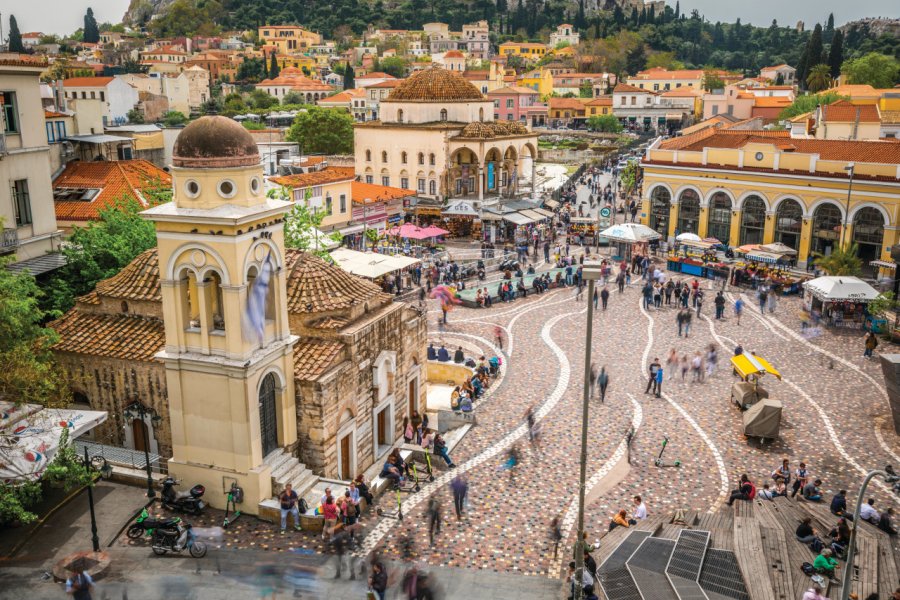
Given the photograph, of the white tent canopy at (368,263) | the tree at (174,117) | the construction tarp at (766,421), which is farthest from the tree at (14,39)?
the construction tarp at (766,421)

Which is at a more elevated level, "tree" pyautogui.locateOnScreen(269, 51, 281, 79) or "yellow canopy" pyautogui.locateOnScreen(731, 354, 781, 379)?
"tree" pyautogui.locateOnScreen(269, 51, 281, 79)

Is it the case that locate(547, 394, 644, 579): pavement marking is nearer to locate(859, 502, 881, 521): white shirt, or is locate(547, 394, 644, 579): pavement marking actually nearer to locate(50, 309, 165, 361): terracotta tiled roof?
locate(859, 502, 881, 521): white shirt

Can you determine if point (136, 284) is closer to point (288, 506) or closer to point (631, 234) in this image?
point (288, 506)

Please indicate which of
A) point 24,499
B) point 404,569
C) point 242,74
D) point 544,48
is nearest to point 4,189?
point 24,499

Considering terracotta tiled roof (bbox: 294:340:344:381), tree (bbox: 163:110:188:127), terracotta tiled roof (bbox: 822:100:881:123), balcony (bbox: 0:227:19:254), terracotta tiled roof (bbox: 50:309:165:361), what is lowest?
terracotta tiled roof (bbox: 294:340:344:381)

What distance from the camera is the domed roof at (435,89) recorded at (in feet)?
179

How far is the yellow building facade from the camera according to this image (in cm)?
3812

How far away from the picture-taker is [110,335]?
59.8 ft

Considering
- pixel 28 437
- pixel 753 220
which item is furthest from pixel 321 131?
pixel 28 437

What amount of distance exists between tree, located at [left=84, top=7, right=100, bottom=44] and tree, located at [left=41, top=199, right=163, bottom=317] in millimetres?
173587

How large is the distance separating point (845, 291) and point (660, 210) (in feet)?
62.1

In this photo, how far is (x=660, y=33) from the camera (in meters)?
156

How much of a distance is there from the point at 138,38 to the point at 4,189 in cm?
16143

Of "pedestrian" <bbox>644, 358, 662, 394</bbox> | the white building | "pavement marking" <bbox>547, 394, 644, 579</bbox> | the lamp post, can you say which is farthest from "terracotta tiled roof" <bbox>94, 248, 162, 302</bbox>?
the white building
